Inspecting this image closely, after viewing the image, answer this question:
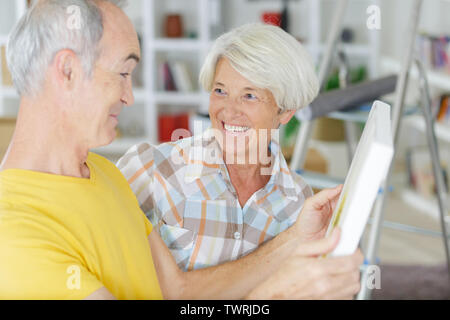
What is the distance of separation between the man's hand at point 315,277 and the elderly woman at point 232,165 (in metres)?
0.29

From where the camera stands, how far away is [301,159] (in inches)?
81.5

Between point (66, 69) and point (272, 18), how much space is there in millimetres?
3431

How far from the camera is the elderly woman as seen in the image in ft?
2.91

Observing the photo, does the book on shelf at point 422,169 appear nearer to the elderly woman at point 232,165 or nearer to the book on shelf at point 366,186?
the elderly woman at point 232,165

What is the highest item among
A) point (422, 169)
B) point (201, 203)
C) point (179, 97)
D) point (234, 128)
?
point (234, 128)

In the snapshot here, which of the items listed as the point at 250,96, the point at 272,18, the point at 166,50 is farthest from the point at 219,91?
the point at 166,50

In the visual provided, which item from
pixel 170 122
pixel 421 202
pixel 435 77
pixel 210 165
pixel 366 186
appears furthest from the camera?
pixel 170 122

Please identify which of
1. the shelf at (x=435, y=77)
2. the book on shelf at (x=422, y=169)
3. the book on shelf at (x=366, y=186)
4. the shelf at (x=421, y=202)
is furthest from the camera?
the book on shelf at (x=422, y=169)

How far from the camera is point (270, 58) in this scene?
0.87 m

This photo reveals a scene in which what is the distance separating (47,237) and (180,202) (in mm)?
330

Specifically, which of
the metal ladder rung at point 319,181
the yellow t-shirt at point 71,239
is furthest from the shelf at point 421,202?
the yellow t-shirt at point 71,239

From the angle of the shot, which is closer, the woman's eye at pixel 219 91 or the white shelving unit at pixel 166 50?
the woman's eye at pixel 219 91

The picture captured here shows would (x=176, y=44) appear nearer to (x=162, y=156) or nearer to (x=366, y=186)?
(x=162, y=156)

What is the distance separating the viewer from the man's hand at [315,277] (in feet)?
2.02
